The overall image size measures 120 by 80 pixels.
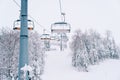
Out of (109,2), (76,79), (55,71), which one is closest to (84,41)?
(55,71)

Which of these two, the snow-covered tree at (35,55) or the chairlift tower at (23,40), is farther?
the snow-covered tree at (35,55)

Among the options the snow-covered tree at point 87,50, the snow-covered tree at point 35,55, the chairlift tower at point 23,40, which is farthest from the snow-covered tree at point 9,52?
the chairlift tower at point 23,40

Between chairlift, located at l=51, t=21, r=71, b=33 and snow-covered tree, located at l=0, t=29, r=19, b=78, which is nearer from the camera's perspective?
chairlift, located at l=51, t=21, r=71, b=33

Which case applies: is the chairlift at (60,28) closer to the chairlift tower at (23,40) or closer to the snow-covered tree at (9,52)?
the chairlift tower at (23,40)

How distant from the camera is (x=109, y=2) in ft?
43.2

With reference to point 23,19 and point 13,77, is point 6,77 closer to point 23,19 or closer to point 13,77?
point 13,77

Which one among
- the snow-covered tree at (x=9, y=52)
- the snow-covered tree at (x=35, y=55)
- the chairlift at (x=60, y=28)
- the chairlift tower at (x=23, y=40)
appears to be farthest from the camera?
the snow-covered tree at (x=35, y=55)

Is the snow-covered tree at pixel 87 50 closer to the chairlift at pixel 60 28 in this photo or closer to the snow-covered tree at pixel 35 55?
the snow-covered tree at pixel 35 55

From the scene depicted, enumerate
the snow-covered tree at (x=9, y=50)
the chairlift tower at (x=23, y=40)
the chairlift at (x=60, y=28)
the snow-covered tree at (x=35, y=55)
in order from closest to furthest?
1. the chairlift tower at (x=23, y=40)
2. the chairlift at (x=60, y=28)
3. the snow-covered tree at (x=9, y=50)
4. the snow-covered tree at (x=35, y=55)

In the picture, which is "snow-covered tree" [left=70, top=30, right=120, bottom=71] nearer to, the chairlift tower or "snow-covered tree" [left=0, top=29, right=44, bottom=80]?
"snow-covered tree" [left=0, top=29, right=44, bottom=80]

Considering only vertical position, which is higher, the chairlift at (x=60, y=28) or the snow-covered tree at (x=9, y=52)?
the chairlift at (x=60, y=28)

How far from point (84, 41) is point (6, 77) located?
12981mm

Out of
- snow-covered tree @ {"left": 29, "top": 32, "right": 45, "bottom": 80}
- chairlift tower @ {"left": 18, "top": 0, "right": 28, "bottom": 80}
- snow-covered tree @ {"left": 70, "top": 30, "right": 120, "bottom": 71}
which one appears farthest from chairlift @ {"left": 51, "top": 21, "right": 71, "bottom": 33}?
snow-covered tree @ {"left": 70, "top": 30, "right": 120, "bottom": 71}

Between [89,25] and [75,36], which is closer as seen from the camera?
[75,36]
